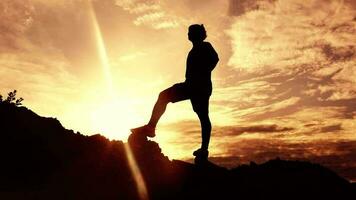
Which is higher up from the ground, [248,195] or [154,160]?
[154,160]

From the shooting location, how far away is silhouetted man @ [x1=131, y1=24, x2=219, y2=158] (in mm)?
9812

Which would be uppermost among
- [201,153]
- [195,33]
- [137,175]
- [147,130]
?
[195,33]

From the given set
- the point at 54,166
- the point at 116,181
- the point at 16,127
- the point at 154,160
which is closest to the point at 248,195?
the point at 154,160

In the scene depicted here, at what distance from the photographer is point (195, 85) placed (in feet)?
32.1

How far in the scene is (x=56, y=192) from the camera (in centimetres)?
882

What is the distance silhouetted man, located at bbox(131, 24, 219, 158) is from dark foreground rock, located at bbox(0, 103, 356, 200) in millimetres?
962

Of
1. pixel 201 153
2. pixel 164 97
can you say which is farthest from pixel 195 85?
pixel 201 153

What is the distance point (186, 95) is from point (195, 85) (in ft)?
1.14

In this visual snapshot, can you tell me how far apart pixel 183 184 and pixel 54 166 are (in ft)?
13.3

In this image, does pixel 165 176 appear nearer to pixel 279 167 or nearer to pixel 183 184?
pixel 183 184

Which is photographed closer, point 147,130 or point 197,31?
point 147,130

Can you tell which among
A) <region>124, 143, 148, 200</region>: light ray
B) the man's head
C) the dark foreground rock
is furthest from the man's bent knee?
<region>124, 143, 148, 200</region>: light ray

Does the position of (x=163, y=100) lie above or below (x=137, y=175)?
above

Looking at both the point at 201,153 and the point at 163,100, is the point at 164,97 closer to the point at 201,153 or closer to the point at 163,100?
the point at 163,100
